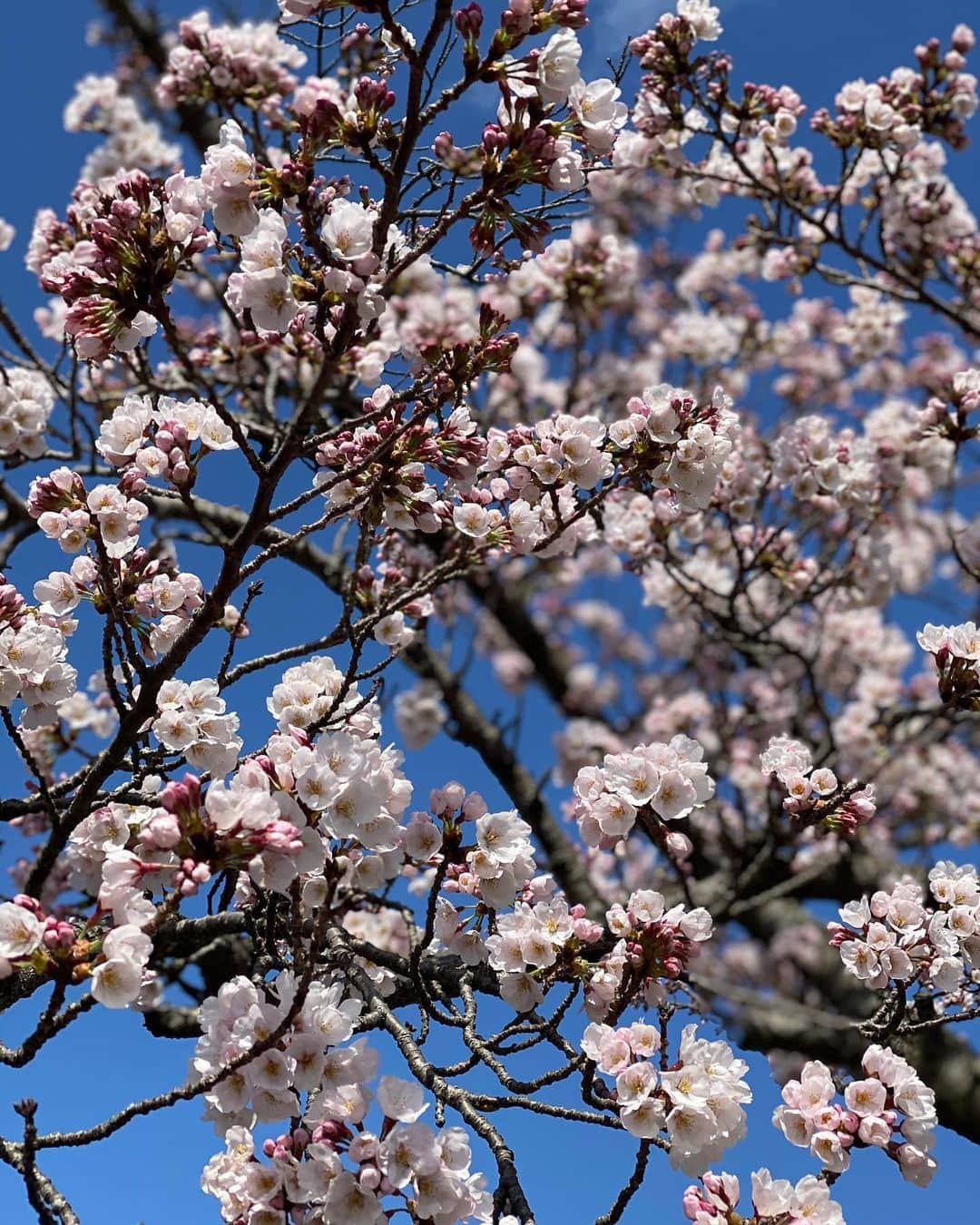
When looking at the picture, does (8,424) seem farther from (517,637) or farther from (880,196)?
(517,637)

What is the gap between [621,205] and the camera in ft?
34.1

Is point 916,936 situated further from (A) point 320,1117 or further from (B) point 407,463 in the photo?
(B) point 407,463

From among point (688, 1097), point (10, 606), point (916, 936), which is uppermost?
point (10, 606)

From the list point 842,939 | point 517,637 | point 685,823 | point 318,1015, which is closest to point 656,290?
point 517,637

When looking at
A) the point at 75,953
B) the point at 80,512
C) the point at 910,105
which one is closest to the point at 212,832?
the point at 75,953

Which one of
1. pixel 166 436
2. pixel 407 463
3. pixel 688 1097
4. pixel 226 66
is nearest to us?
pixel 688 1097

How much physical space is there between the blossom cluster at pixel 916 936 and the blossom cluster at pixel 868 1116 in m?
0.31

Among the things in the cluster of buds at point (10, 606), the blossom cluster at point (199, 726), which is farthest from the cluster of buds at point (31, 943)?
the cluster of buds at point (10, 606)

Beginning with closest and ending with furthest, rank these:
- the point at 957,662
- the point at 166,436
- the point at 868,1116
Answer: the point at 868,1116, the point at 166,436, the point at 957,662

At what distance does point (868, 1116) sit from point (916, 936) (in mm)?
537

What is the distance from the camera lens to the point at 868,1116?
2.37 m

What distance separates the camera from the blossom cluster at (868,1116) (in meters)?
2.36

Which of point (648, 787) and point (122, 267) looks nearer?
point (122, 267)

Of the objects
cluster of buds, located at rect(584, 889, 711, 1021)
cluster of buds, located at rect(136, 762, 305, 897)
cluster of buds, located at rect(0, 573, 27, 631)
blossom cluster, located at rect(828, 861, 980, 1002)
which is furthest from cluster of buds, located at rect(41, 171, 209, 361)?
blossom cluster, located at rect(828, 861, 980, 1002)
